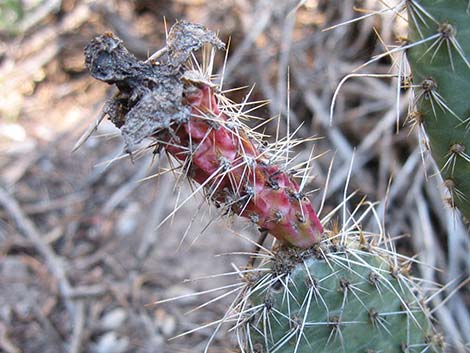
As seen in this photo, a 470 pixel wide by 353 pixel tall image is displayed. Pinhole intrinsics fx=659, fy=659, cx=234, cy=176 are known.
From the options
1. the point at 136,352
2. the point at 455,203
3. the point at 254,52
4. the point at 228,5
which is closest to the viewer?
the point at 455,203

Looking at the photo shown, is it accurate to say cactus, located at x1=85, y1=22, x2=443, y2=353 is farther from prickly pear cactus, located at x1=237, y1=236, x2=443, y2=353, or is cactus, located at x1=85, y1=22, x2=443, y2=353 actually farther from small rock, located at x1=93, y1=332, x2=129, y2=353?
small rock, located at x1=93, y1=332, x2=129, y2=353

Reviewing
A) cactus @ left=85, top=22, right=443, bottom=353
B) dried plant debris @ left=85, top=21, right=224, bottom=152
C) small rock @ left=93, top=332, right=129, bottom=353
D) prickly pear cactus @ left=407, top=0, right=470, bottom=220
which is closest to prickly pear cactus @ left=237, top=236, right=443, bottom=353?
cactus @ left=85, top=22, right=443, bottom=353

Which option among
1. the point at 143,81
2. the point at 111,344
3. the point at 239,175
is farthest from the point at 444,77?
the point at 111,344

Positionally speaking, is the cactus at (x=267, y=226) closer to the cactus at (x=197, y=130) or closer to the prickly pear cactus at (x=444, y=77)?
the cactus at (x=197, y=130)

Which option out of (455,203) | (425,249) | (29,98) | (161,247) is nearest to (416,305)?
(455,203)

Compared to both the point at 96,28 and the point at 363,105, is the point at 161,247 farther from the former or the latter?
the point at 96,28
